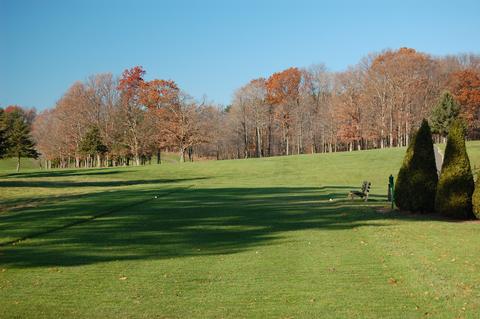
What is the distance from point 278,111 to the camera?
296 feet

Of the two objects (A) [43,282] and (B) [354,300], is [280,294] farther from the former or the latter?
(A) [43,282]

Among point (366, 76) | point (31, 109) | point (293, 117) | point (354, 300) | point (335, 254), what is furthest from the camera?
point (31, 109)

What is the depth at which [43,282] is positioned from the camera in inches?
348

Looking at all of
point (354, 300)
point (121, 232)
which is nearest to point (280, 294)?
point (354, 300)

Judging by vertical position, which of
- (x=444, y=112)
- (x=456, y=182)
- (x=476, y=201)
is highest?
(x=444, y=112)

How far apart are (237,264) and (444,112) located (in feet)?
215

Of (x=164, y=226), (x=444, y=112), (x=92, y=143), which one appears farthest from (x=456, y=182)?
(x=92, y=143)

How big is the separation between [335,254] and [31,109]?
15812 centimetres

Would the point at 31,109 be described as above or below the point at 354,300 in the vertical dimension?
above

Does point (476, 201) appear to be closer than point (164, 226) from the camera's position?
No

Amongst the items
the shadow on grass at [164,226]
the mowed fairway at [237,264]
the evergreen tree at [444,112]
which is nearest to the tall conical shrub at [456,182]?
the mowed fairway at [237,264]

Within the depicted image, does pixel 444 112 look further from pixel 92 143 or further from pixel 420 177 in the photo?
pixel 420 177

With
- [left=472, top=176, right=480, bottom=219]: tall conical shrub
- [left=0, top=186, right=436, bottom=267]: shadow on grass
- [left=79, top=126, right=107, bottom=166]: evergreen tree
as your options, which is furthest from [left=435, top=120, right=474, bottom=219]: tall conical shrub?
[left=79, top=126, right=107, bottom=166]: evergreen tree

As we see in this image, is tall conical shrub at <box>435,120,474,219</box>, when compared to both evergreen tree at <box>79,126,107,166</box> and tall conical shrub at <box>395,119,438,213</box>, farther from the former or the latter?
evergreen tree at <box>79,126,107,166</box>
